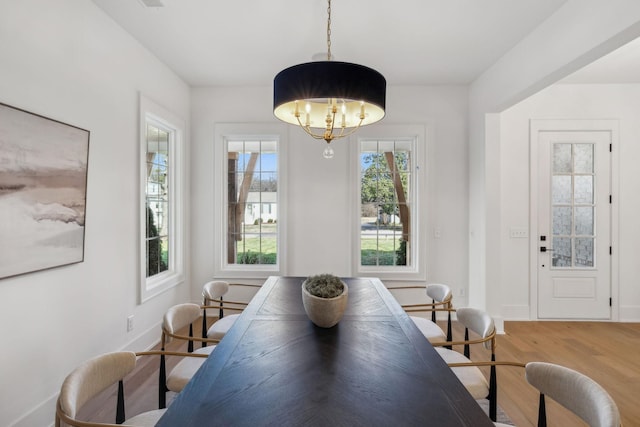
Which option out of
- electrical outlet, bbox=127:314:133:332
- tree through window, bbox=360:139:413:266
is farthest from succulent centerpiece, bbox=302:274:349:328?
tree through window, bbox=360:139:413:266

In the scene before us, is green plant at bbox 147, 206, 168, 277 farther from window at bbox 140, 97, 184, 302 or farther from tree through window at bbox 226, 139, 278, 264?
tree through window at bbox 226, 139, 278, 264

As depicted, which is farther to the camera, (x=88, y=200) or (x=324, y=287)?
(x=88, y=200)

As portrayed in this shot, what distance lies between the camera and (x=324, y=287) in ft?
5.61

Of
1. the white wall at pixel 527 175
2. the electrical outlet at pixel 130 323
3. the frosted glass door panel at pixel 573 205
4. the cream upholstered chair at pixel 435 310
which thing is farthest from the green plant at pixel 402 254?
the electrical outlet at pixel 130 323

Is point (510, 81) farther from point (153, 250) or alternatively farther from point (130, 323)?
point (130, 323)

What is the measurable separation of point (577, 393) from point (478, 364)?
1.24 feet

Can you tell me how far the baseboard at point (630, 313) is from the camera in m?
3.95

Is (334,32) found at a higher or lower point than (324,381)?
higher

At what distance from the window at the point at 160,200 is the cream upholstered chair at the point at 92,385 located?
1.78 m

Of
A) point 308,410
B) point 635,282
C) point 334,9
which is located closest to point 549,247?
point 635,282

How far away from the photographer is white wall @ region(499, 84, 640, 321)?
13.0 feet

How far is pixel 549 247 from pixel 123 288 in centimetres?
472

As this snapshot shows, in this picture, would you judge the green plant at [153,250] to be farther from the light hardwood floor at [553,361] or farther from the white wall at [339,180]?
the light hardwood floor at [553,361]

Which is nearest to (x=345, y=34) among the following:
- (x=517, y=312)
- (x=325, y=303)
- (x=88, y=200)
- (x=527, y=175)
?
(x=325, y=303)
